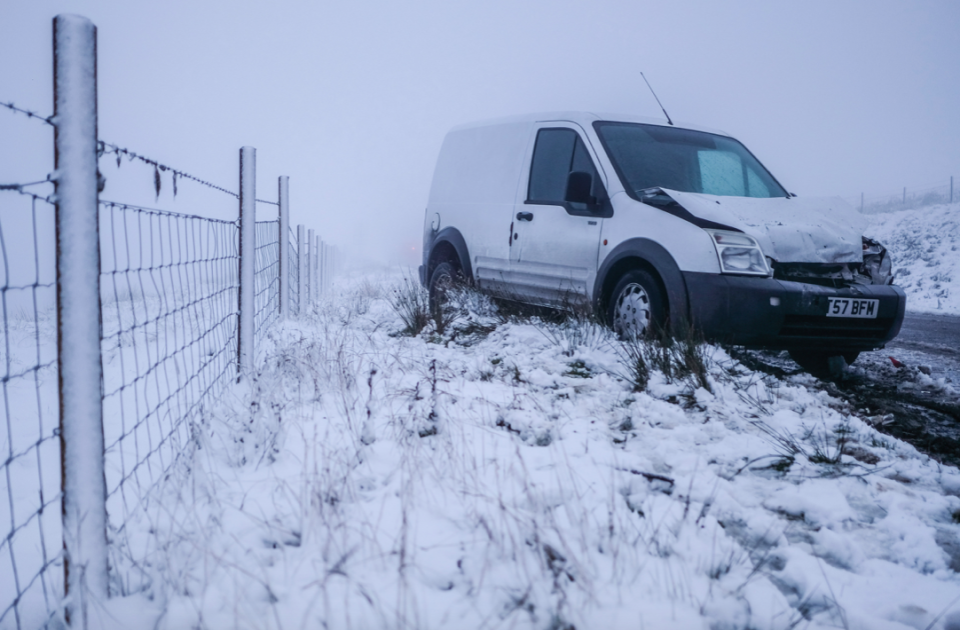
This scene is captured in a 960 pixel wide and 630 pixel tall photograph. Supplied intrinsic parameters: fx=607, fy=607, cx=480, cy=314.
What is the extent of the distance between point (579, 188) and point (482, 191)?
171 cm

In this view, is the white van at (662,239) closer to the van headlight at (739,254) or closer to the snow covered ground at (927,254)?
the van headlight at (739,254)

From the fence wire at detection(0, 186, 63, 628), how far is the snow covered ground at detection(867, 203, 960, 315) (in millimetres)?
13121

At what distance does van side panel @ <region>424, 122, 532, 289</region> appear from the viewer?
5816 millimetres

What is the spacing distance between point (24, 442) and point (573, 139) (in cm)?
454

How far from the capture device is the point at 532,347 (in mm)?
4512

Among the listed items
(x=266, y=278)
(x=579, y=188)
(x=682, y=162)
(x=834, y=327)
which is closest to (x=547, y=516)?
(x=834, y=327)

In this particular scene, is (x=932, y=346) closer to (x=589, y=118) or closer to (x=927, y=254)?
(x=589, y=118)

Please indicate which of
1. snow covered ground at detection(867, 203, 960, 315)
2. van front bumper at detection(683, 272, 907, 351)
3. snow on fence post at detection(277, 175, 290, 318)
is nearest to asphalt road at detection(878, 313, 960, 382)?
van front bumper at detection(683, 272, 907, 351)

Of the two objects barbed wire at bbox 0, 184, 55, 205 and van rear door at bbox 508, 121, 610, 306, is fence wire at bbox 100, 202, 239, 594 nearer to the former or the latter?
barbed wire at bbox 0, 184, 55, 205

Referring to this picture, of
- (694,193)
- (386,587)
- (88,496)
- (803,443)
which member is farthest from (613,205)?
(88,496)

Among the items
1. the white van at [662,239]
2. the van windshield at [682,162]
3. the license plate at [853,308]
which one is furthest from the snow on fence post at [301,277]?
the license plate at [853,308]

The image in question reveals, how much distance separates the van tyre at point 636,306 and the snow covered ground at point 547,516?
87 centimetres

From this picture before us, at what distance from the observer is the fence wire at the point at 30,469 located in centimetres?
150

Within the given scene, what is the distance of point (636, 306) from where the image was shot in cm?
446
